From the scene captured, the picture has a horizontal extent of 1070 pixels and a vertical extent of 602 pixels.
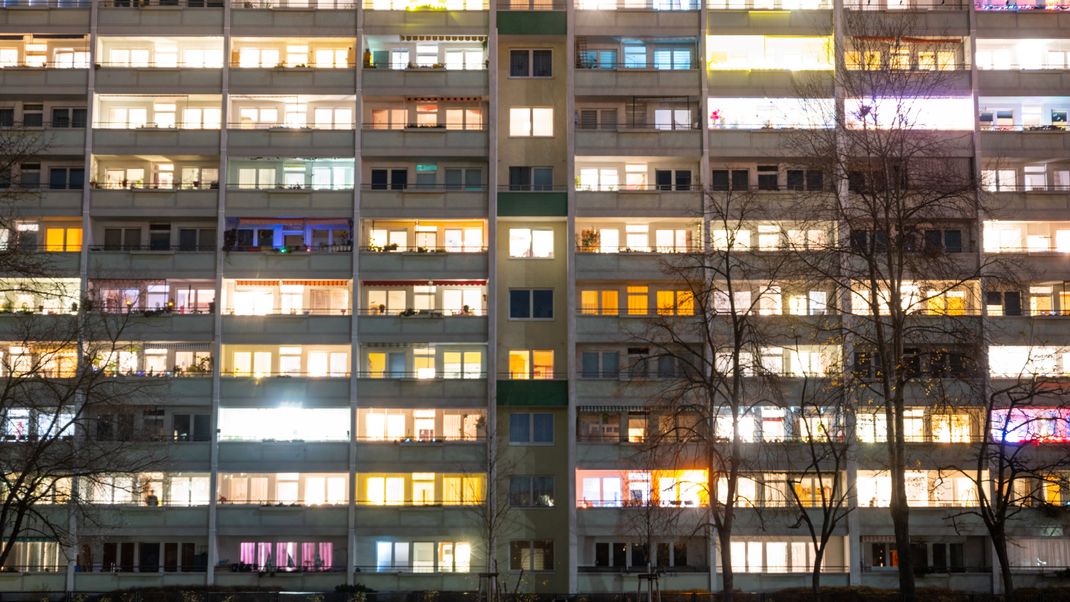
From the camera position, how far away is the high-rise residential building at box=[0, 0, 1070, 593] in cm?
6831

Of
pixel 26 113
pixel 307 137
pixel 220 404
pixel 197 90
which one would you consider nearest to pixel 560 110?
pixel 307 137

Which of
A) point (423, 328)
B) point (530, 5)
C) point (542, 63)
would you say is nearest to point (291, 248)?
point (423, 328)

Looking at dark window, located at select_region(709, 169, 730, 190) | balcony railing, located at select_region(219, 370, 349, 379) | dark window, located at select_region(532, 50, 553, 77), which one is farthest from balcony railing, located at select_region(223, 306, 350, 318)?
dark window, located at select_region(709, 169, 730, 190)

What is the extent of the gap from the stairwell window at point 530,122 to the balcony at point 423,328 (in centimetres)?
1136

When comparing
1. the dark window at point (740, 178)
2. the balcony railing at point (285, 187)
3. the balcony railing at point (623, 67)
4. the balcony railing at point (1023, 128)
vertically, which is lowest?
the balcony railing at point (285, 187)

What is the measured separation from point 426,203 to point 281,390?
1333 cm

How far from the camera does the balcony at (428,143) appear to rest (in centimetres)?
7144

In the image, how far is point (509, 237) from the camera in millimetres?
72188

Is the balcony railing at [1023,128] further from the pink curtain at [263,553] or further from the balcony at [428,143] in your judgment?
the pink curtain at [263,553]

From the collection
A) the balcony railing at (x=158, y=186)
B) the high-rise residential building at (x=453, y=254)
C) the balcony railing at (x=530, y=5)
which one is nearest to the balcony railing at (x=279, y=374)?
the high-rise residential building at (x=453, y=254)

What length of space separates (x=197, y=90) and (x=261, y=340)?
49.1 ft

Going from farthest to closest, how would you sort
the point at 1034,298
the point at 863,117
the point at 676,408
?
the point at 1034,298 < the point at 676,408 < the point at 863,117

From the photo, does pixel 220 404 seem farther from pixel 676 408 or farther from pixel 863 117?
pixel 863 117

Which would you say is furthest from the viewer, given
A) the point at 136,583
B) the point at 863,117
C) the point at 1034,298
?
the point at 1034,298
